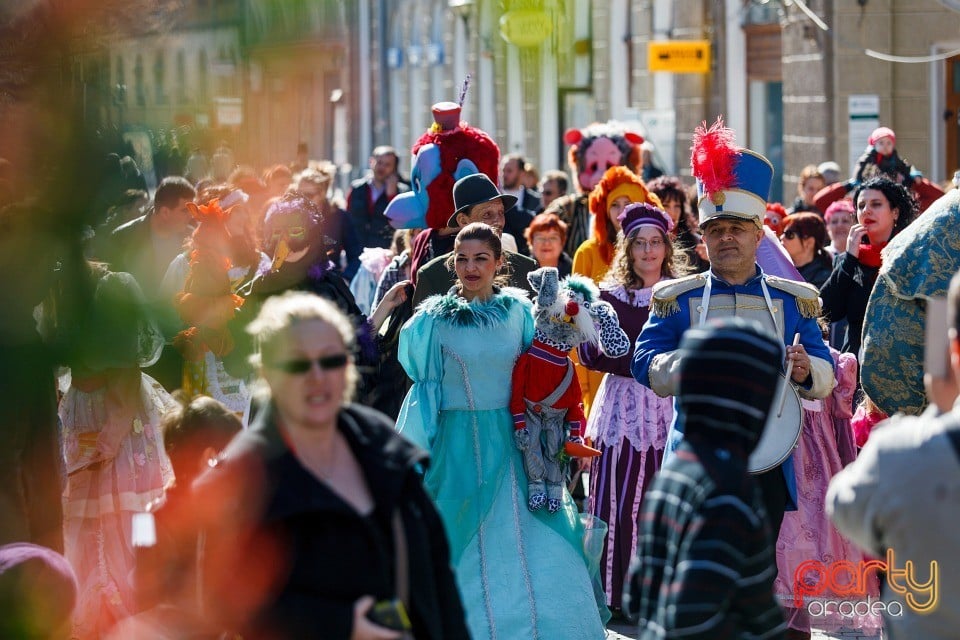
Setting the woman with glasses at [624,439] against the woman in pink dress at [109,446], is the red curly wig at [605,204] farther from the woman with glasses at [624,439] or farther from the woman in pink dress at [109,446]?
the woman in pink dress at [109,446]

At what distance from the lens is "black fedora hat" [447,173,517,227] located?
834 cm

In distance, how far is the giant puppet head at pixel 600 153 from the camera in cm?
1217

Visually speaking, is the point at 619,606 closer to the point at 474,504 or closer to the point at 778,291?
the point at 474,504

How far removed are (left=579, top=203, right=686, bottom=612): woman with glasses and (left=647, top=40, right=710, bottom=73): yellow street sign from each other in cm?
1183

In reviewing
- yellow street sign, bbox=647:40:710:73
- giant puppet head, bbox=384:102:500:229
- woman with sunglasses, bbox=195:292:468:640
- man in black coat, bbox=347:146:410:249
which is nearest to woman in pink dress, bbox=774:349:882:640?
giant puppet head, bbox=384:102:500:229

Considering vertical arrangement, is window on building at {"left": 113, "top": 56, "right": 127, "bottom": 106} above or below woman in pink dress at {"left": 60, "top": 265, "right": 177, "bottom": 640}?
above

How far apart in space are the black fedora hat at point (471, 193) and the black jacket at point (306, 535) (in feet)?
14.2

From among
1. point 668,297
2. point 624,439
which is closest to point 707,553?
point 668,297

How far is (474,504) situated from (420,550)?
2833 millimetres

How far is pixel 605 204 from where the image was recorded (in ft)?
31.0

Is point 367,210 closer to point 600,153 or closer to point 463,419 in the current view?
point 600,153

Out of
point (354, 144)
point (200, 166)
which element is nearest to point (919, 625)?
point (200, 166)

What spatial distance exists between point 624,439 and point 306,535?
13.7 ft

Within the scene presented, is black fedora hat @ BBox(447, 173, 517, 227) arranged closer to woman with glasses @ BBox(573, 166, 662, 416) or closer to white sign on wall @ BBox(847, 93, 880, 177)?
woman with glasses @ BBox(573, 166, 662, 416)
